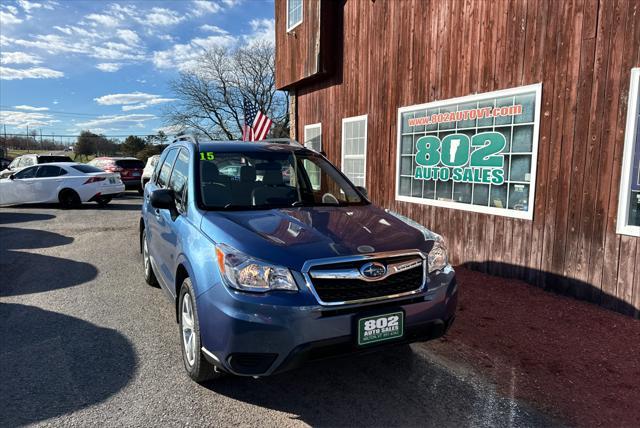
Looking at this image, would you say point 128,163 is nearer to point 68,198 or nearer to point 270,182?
point 68,198

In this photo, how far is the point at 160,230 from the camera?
14.0 ft

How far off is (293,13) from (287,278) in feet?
35.0

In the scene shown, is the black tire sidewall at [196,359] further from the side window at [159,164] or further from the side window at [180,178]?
the side window at [159,164]

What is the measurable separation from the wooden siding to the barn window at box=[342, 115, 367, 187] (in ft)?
3.88

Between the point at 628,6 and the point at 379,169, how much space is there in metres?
4.79

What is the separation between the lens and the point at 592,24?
4828 millimetres

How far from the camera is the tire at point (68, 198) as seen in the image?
1359 cm

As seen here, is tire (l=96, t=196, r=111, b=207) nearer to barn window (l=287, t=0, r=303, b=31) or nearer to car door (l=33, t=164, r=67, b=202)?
car door (l=33, t=164, r=67, b=202)

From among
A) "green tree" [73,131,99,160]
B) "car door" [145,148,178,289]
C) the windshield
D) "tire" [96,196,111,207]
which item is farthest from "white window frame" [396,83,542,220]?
"green tree" [73,131,99,160]

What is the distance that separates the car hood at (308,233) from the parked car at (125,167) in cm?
1694

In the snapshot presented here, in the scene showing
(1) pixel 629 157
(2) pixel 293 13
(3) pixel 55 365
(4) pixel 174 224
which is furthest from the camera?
(2) pixel 293 13

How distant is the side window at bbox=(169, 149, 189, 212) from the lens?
3.75 metres

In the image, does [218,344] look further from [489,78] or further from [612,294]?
[489,78]

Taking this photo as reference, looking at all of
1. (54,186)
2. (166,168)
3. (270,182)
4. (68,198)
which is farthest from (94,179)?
(270,182)
